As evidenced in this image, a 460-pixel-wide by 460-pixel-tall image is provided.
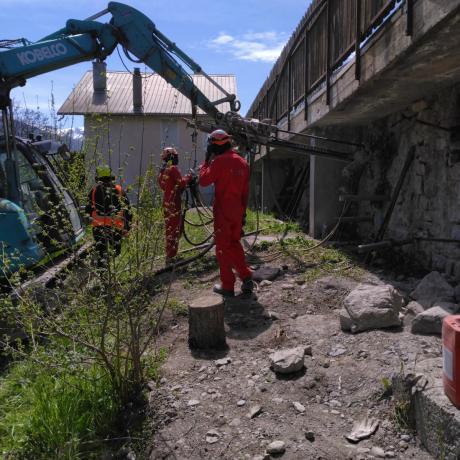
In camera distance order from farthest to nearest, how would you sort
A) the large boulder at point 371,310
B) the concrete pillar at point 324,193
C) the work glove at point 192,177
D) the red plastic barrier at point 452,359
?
1. the concrete pillar at point 324,193
2. the work glove at point 192,177
3. the large boulder at point 371,310
4. the red plastic barrier at point 452,359

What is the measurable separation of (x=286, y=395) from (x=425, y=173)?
3.52 metres

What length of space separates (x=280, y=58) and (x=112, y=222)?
26.2 ft

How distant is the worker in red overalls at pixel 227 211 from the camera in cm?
537

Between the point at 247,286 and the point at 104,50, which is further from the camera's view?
the point at 104,50

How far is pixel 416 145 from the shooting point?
5961mm

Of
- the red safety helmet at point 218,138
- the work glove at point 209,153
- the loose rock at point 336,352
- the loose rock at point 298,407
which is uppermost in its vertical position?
the red safety helmet at point 218,138

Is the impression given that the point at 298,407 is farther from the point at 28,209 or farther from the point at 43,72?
the point at 43,72

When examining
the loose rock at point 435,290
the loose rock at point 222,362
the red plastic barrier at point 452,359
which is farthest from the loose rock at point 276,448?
the loose rock at point 435,290

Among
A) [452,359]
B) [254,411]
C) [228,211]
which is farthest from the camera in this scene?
[228,211]

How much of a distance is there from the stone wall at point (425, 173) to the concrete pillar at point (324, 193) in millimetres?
887

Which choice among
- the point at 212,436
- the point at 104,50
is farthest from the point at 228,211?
the point at 104,50

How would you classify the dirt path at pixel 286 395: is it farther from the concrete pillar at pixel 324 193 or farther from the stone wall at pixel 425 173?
the concrete pillar at pixel 324 193

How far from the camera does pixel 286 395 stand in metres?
3.33

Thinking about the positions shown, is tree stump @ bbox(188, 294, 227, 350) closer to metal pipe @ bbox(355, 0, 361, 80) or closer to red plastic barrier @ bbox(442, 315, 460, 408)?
red plastic barrier @ bbox(442, 315, 460, 408)
